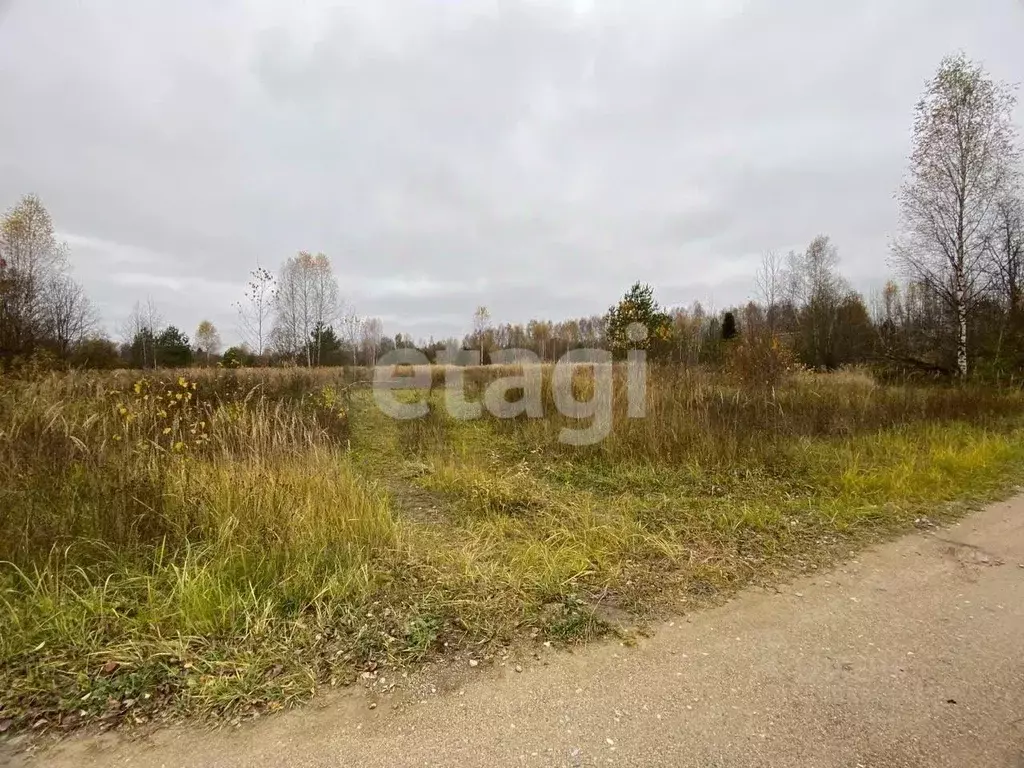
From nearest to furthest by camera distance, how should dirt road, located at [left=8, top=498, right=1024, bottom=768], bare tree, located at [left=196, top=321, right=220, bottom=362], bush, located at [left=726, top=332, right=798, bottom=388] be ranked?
dirt road, located at [left=8, top=498, right=1024, bottom=768]
bush, located at [left=726, top=332, right=798, bottom=388]
bare tree, located at [left=196, top=321, right=220, bottom=362]

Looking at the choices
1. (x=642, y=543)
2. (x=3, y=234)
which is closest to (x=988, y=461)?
(x=642, y=543)

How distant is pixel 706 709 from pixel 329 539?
256 centimetres

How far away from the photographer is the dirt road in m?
1.73

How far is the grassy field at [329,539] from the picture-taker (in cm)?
224

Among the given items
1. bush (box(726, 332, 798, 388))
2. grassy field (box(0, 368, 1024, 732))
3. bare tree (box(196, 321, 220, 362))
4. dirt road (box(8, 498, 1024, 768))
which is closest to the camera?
dirt road (box(8, 498, 1024, 768))

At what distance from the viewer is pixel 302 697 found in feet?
6.66

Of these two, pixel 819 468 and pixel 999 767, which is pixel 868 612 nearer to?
pixel 999 767

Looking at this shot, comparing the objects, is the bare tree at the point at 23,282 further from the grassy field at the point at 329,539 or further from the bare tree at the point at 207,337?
the bare tree at the point at 207,337

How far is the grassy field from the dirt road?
21 cm

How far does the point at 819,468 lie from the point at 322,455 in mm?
5829

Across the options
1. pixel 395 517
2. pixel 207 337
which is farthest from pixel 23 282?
pixel 207 337

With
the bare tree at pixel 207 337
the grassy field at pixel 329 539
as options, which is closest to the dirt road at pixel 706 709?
the grassy field at pixel 329 539

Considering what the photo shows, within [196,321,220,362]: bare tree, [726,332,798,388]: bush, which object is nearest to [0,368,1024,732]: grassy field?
[726,332,798,388]: bush

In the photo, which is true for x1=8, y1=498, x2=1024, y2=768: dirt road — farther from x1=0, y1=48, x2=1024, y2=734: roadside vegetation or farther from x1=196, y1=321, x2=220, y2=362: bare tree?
x1=196, y1=321, x2=220, y2=362: bare tree
